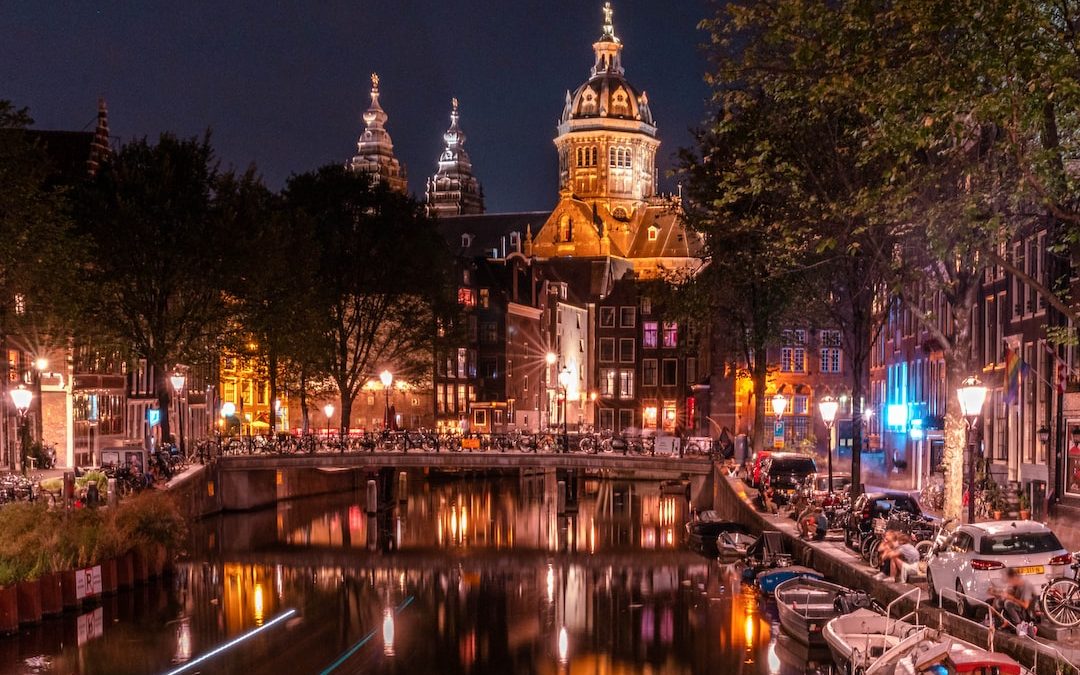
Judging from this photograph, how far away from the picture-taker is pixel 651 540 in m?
57.3

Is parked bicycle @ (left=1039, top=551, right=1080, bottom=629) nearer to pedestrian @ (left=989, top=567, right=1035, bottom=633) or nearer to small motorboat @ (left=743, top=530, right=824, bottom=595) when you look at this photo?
pedestrian @ (left=989, top=567, right=1035, bottom=633)

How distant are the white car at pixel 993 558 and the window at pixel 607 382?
91.4m

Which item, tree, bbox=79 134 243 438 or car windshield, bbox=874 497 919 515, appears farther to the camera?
tree, bbox=79 134 243 438

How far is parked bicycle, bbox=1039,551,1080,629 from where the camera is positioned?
78.8ft

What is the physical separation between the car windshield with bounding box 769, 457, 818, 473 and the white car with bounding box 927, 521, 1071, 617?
28.3m

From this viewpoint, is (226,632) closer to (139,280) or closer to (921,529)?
(921,529)

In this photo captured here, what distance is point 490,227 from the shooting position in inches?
6939

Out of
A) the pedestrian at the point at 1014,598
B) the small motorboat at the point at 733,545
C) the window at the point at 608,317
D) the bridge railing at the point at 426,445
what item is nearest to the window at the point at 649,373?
the window at the point at 608,317

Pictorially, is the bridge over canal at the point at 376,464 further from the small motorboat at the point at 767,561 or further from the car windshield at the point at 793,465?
the small motorboat at the point at 767,561

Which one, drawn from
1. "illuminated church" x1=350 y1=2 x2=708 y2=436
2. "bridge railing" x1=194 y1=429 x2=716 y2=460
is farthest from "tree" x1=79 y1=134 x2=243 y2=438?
"illuminated church" x1=350 y1=2 x2=708 y2=436

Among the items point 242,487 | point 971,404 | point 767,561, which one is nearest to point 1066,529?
point 767,561

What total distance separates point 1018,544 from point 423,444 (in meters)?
46.5

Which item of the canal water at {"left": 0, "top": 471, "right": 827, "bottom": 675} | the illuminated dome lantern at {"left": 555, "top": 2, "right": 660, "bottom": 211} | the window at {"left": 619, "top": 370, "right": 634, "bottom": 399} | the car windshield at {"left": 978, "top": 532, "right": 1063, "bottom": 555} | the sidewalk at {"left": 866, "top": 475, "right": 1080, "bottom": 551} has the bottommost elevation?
the canal water at {"left": 0, "top": 471, "right": 827, "bottom": 675}

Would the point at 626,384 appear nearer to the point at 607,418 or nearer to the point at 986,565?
the point at 607,418
